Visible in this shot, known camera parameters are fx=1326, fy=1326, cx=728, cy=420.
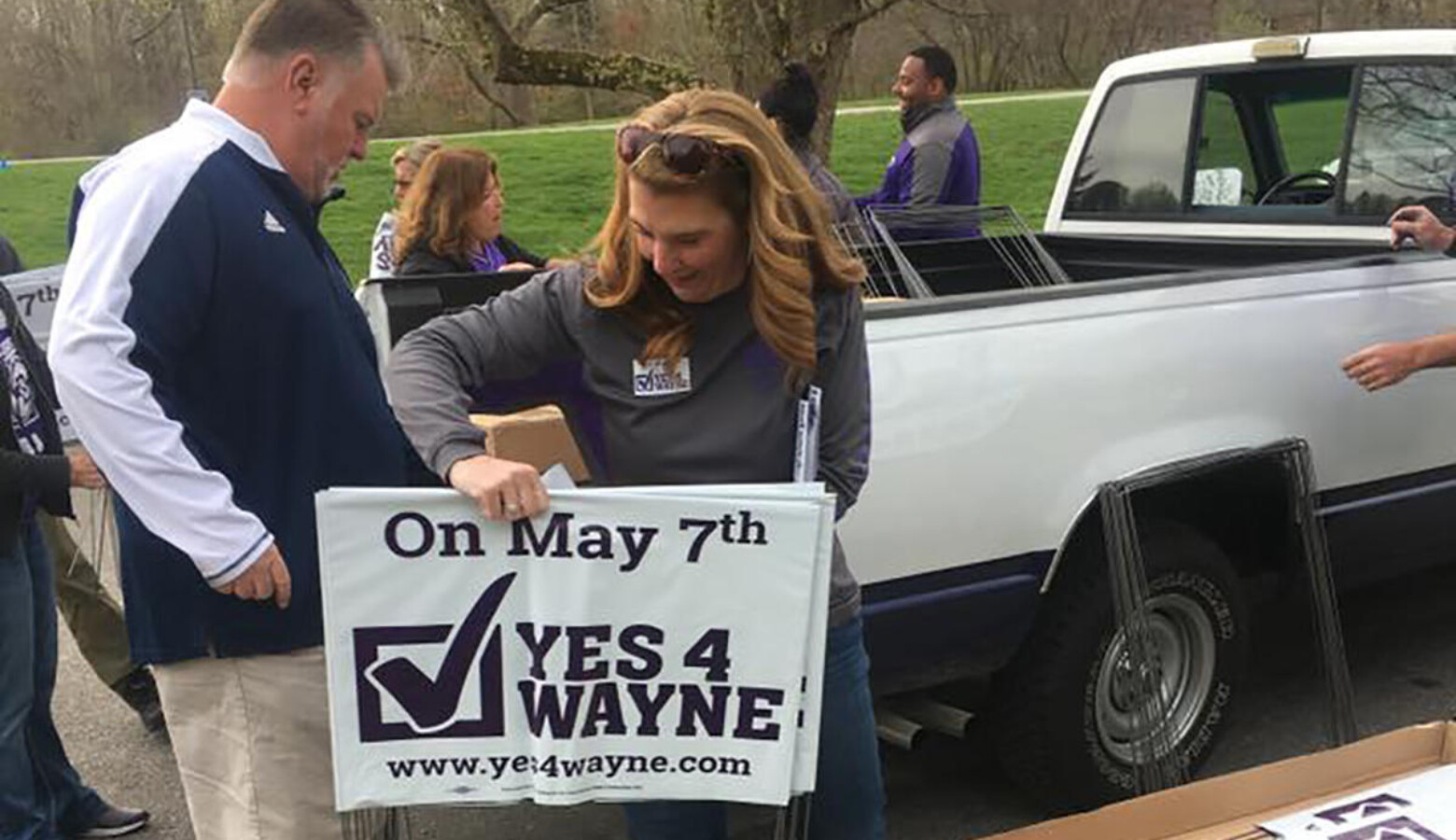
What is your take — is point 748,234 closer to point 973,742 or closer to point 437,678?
point 437,678

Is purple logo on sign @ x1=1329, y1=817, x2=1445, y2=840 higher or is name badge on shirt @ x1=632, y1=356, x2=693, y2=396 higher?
name badge on shirt @ x1=632, y1=356, x2=693, y2=396

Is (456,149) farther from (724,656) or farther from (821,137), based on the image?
(821,137)

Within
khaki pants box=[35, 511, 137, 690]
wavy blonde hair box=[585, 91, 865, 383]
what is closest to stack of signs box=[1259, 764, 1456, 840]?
wavy blonde hair box=[585, 91, 865, 383]

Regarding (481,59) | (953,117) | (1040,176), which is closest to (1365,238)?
(953,117)

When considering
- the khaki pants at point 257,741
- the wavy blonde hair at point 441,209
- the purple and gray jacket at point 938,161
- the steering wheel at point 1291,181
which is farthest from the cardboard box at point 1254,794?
the purple and gray jacket at point 938,161

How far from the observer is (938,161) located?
234 inches

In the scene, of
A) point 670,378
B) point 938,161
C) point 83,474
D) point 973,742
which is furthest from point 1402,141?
point 83,474

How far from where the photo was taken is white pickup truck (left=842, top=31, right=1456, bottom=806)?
2936 millimetres

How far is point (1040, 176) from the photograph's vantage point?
21.0 meters

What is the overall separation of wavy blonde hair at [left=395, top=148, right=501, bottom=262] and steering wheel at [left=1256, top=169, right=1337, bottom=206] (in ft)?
9.71

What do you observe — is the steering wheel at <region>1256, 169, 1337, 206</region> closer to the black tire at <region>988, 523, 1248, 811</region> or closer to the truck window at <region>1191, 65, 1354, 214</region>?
the truck window at <region>1191, 65, 1354, 214</region>

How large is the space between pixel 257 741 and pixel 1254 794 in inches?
65.7

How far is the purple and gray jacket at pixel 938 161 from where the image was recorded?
5.96 m

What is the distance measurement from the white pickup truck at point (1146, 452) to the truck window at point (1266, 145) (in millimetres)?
313
